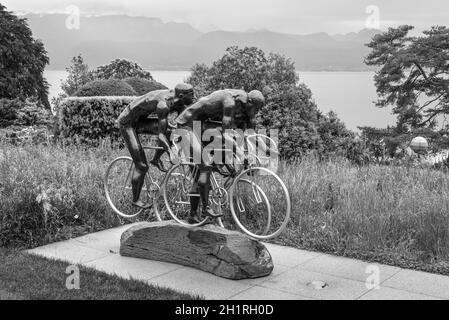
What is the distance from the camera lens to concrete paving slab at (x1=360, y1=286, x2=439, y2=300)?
5.09 meters

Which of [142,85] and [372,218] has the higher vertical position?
[142,85]

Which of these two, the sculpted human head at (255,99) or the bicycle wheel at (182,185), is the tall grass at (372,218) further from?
the sculpted human head at (255,99)

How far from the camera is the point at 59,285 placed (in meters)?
5.37

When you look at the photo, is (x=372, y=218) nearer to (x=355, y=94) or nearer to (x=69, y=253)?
(x=69, y=253)

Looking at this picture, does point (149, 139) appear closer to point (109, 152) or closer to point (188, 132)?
point (109, 152)

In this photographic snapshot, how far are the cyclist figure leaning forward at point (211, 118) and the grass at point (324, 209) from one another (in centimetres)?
153

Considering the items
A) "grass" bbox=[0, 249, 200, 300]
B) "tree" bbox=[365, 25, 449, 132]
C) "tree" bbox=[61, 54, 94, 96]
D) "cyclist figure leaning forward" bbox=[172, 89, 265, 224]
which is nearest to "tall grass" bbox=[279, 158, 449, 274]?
"cyclist figure leaning forward" bbox=[172, 89, 265, 224]

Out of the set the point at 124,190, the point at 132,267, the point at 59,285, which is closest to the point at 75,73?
the point at 124,190

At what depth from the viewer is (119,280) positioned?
5.55 meters

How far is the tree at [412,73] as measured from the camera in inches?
775

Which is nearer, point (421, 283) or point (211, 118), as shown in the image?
point (421, 283)

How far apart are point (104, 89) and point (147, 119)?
7869 mm

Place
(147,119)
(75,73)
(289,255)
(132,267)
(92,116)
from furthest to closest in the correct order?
1. (75,73)
2. (92,116)
3. (147,119)
4. (289,255)
5. (132,267)

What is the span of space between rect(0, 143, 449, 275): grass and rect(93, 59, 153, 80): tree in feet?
30.1
